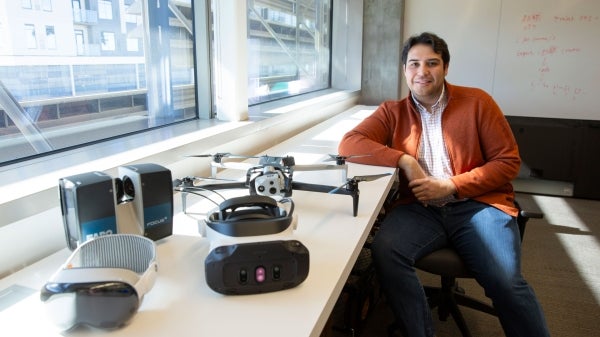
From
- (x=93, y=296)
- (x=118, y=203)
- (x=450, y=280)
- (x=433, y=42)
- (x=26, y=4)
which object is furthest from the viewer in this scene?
(x=450, y=280)

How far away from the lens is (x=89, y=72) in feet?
5.80

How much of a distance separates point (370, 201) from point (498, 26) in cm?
347

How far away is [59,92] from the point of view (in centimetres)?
167

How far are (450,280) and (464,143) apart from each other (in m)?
0.63

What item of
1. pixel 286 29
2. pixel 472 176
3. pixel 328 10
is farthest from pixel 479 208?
pixel 328 10

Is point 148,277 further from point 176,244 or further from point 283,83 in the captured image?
point 283,83

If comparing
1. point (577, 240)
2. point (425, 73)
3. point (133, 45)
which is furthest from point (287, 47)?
point (577, 240)

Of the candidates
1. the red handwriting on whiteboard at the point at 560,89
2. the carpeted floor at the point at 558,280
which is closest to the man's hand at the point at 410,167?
the carpeted floor at the point at 558,280

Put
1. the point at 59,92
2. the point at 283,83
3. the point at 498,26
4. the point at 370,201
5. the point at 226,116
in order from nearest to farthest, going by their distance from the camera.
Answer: the point at 370,201 < the point at 59,92 < the point at 226,116 < the point at 283,83 < the point at 498,26

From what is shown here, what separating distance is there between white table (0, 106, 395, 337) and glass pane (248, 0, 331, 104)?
1.92m

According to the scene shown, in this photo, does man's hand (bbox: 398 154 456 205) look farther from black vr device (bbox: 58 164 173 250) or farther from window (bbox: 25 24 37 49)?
window (bbox: 25 24 37 49)

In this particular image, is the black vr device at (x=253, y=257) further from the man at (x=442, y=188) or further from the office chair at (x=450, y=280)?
the office chair at (x=450, y=280)

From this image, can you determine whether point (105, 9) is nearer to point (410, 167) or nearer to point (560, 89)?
point (410, 167)

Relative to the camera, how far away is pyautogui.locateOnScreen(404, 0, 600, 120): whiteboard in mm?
4051
